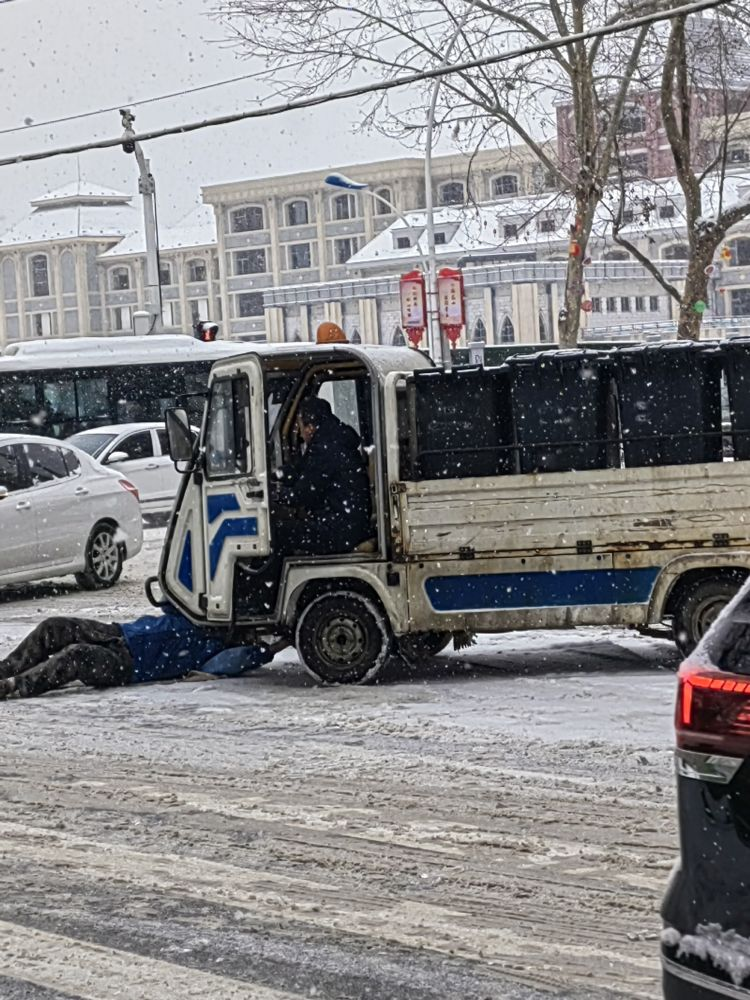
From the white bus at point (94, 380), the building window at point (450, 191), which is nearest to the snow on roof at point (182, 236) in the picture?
the building window at point (450, 191)

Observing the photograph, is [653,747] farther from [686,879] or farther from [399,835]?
[686,879]

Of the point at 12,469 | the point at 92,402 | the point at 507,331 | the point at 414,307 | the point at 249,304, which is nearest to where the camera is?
the point at 12,469

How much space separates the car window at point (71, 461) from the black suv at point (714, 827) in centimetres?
1480

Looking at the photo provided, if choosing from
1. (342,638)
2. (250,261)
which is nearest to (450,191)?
(250,261)

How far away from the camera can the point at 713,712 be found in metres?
3.85

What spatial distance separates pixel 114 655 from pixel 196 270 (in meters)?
110

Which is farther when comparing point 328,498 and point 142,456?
point 142,456

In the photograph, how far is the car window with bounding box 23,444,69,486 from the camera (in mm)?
17719

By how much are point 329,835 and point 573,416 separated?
14.4ft

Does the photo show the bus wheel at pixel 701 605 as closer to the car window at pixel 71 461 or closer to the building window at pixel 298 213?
the car window at pixel 71 461

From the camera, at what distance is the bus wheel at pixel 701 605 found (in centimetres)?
1089

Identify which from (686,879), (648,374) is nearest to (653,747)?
(648,374)

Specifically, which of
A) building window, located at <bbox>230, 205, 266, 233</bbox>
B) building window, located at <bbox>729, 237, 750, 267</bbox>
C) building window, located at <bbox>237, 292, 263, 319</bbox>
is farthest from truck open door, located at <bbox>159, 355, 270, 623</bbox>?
building window, located at <bbox>230, 205, 266, 233</bbox>

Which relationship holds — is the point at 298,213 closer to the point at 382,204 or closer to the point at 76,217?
the point at 382,204
